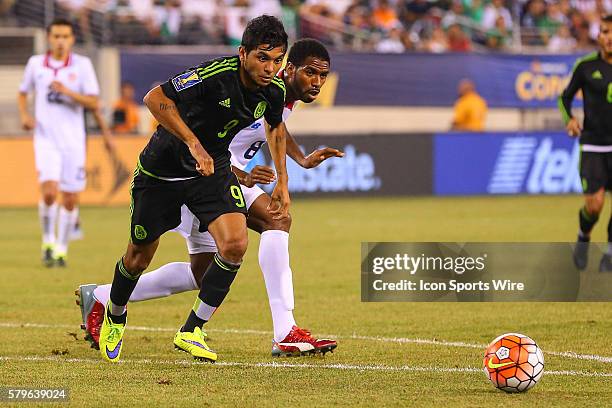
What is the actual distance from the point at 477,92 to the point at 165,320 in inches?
734

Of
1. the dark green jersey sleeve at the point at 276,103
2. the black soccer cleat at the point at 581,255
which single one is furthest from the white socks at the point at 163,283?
the black soccer cleat at the point at 581,255

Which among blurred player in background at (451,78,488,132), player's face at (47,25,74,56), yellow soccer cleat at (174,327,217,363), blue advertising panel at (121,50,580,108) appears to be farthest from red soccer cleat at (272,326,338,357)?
blue advertising panel at (121,50,580,108)

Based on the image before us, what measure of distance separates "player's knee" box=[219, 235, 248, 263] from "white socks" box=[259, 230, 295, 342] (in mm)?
476

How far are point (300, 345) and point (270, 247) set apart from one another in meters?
0.66

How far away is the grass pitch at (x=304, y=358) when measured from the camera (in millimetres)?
6398

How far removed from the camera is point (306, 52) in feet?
25.6

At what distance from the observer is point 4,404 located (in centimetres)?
599

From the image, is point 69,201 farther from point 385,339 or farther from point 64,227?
point 385,339

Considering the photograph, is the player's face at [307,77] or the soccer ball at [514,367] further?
the player's face at [307,77]

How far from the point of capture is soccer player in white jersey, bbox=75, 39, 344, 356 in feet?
25.2

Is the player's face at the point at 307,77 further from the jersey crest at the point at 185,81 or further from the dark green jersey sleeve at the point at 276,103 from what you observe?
the jersey crest at the point at 185,81

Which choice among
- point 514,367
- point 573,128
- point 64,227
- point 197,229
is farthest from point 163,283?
point 64,227

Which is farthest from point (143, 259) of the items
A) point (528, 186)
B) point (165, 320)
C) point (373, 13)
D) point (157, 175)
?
point (373, 13)

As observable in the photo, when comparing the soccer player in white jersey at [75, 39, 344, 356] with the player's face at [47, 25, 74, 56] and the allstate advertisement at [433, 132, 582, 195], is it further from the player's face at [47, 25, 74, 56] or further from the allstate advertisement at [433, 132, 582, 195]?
the allstate advertisement at [433, 132, 582, 195]
